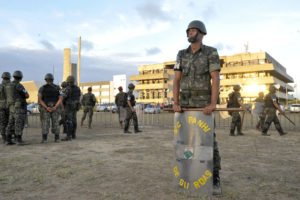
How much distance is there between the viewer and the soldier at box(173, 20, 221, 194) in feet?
9.48

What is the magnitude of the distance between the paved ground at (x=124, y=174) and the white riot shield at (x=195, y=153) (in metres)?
0.18

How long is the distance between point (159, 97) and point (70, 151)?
58514 mm

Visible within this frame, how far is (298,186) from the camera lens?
3096 millimetres

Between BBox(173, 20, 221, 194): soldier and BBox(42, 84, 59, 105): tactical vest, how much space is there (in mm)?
4776

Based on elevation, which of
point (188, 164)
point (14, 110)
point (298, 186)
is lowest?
point (298, 186)

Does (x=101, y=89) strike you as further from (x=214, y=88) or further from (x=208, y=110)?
(x=208, y=110)

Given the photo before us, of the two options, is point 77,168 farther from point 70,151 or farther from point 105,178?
point 70,151

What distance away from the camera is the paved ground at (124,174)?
2.80 metres

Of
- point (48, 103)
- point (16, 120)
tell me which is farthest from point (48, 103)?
point (16, 120)

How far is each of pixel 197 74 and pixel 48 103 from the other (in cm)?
503

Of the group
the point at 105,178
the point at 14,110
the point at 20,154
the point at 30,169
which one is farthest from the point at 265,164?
the point at 14,110

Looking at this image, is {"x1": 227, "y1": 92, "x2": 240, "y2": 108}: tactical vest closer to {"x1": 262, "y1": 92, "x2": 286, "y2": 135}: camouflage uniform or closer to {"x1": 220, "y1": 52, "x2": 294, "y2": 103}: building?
{"x1": 262, "y1": 92, "x2": 286, "y2": 135}: camouflage uniform

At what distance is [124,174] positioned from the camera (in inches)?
141

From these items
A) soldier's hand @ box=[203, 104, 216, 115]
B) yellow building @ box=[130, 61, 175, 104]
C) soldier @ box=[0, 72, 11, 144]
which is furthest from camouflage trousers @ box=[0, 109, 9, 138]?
yellow building @ box=[130, 61, 175, 104]
